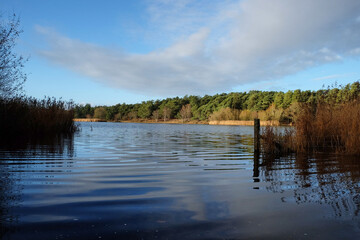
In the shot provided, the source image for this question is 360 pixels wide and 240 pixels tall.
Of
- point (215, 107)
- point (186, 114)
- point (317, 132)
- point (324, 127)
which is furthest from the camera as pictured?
point (186, 114)

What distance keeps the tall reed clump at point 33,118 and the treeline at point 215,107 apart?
1944 centimetres

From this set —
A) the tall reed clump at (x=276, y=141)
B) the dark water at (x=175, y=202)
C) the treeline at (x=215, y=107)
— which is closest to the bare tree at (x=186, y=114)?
the treeline at (x=215, y=107)

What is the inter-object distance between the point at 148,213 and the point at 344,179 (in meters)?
4.72

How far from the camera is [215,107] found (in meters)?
90.1

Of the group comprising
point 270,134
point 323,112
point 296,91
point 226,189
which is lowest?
point 226,189

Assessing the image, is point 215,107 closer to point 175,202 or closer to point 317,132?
point 317,132

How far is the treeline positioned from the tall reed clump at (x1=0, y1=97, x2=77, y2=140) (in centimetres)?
1944

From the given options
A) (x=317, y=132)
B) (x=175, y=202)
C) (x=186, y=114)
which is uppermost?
(x=186, y=114)

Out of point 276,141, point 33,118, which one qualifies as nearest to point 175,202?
point 276,141

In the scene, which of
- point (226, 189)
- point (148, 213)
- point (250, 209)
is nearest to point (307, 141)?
point (226, 189)

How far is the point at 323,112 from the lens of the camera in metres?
11.4

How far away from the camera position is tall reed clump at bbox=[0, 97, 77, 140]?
1207cm

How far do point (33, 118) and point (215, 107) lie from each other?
78.0 metres

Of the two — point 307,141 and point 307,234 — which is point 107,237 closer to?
point 307,234
